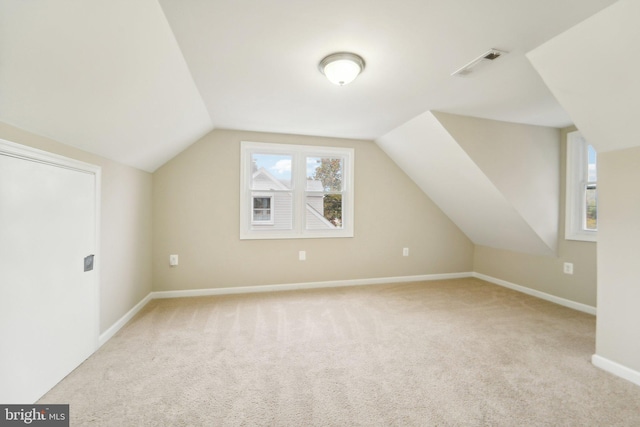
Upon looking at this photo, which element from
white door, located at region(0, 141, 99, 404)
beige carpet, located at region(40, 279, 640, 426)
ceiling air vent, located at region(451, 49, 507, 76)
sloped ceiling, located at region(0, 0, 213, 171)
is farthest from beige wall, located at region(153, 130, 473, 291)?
ceiling air vent, located at region(451, 49, 507, 76)

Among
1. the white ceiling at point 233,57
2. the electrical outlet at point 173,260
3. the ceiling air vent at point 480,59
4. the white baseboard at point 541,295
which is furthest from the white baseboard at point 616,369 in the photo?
the electrical outlet at point 173,260

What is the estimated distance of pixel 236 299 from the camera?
3.50 metres

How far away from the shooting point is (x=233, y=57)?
196 centimetres

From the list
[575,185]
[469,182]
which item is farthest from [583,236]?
[469,182]

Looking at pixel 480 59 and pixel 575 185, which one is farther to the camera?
pixel 575 185

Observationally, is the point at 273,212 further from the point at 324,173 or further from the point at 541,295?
the point at 541,295

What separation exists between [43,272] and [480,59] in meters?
3.25

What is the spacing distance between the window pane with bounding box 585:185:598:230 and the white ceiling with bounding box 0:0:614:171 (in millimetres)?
1335

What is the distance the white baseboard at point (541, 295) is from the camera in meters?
Answer: 3.19

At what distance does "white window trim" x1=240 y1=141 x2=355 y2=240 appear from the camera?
12.3ft

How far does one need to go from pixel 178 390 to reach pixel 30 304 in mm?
1010

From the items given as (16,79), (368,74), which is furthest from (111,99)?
(368,74)

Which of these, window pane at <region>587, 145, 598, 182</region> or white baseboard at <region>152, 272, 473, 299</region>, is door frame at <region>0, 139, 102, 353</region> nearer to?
white baseboard at <region>152, 272, 473, 299</region>

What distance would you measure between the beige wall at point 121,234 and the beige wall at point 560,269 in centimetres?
505
